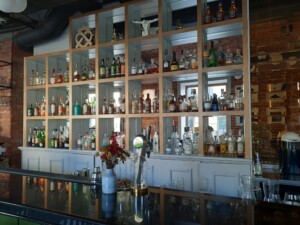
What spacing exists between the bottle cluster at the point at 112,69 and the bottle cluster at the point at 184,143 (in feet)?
3.08

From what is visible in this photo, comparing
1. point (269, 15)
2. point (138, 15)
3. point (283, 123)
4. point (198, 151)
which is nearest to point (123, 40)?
point (138, 15)

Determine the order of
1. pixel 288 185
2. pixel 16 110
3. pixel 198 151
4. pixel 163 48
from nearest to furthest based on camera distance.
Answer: pixel 288 185 → pixel 198 151 → pixel 163 48 → pixel 16 110

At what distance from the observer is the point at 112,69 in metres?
3.06

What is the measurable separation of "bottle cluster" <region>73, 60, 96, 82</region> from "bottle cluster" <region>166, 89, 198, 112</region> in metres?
1.01

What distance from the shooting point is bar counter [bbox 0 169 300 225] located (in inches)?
45.7

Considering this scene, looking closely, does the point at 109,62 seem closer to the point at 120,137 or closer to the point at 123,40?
the point at 123,40

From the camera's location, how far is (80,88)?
341cm

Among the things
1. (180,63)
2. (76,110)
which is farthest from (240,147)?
(76,110)

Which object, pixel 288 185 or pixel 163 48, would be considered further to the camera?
pixel 163 48

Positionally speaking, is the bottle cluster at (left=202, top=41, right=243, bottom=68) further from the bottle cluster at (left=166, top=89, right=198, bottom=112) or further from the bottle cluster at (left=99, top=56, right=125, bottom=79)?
the bottle cluster at (left=99, top=56, right=125, bottom=79)

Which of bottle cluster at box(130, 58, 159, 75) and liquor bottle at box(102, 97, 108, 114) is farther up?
bottle cluster at box(130, 58, 159, 75)

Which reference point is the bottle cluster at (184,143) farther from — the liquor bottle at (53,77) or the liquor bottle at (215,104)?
the liquor bottle at (53,77)

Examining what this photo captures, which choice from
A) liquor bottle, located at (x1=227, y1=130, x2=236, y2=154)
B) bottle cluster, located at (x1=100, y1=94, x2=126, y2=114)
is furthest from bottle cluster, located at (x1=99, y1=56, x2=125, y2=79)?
liquor bottle, located at (x1=227, y1=130, x2=236, y2=154)

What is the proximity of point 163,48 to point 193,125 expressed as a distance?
91cm
